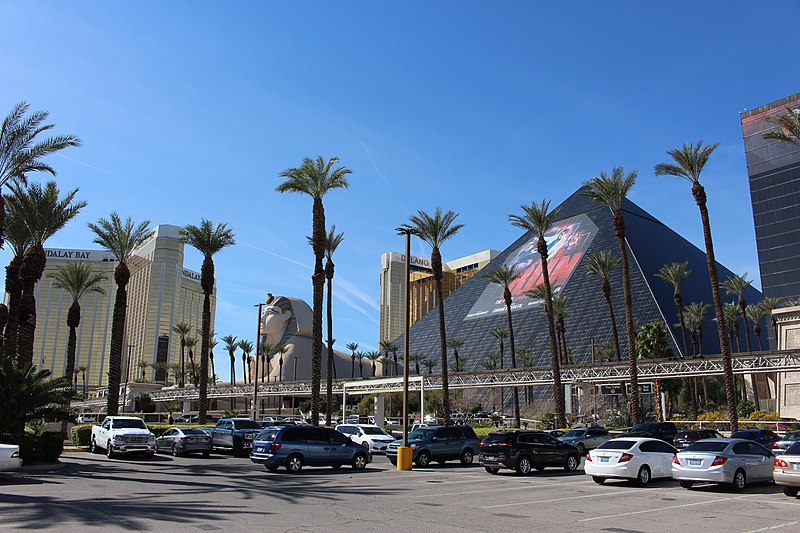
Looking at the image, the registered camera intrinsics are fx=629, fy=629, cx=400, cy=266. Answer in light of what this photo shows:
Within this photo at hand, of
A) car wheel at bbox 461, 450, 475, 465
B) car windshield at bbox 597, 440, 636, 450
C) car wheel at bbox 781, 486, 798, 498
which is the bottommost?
car wheel at bbox 461, 450, 475, 465

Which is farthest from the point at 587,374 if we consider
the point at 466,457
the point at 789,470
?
the point at 789,470

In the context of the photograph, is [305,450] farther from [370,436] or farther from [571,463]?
[370,436]

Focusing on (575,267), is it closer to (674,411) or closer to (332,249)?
(674,411)

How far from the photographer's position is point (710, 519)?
39.8 ft

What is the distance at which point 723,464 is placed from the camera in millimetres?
16375

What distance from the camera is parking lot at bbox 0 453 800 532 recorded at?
35.5 ft

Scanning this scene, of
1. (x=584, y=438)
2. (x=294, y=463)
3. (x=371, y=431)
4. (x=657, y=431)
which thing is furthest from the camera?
(x=371, y=431)

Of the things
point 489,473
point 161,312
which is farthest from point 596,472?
point 161,312

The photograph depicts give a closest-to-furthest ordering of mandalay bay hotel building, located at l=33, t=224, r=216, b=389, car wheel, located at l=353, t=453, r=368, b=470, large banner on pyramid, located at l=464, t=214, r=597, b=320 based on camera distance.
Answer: car wheel, located at l=353, t=453, r=368, b=470
large banner on pyramid, located at l=464, t=214, r=597, b=320
mandalay bay hotel building, located at l=33, t=224, r=216, b=389

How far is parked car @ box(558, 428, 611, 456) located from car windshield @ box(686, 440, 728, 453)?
46.1 feet

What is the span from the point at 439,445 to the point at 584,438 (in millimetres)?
9625

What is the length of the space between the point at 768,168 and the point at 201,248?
8921 centimetres

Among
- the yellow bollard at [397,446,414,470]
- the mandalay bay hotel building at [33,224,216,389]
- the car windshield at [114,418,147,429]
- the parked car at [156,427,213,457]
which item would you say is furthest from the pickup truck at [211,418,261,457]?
the mandalay bay hotel building at [33,224,216,389]

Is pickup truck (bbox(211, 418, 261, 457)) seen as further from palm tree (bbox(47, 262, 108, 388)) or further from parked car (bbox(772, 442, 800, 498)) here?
palm tree (bbox(47, 262, 108, 388))
